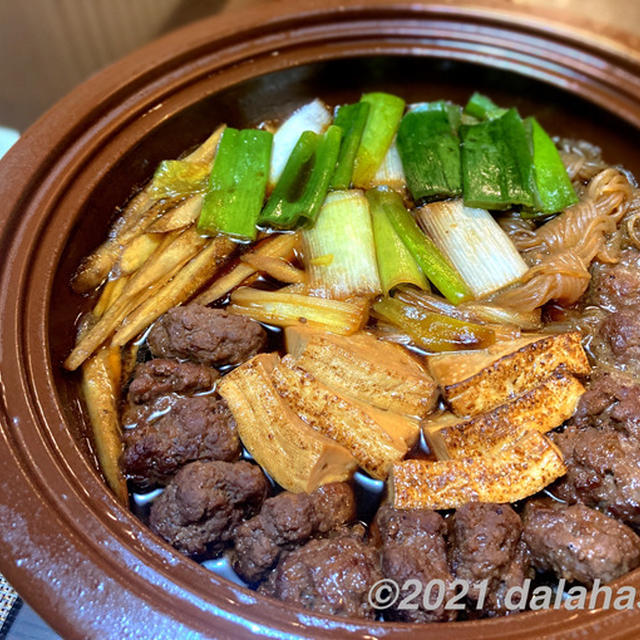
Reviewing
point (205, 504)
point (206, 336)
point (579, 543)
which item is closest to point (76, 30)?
point (206, 336)

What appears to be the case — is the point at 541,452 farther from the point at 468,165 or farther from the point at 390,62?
the point at 390,62

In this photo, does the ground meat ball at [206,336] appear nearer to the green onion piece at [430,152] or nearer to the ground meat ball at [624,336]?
the green onion piece at [430,152]

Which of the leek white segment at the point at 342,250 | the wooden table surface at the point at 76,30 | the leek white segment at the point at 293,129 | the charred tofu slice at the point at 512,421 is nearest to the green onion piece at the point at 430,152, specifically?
the leek white segment at the point at 342,250

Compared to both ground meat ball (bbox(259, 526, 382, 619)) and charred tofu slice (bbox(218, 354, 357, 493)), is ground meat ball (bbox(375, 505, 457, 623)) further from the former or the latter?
charred tofu slice (bbox(218, 354, 357, 493))

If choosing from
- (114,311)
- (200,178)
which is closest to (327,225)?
(200,178)

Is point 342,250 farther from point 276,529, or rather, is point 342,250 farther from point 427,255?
point 276,529

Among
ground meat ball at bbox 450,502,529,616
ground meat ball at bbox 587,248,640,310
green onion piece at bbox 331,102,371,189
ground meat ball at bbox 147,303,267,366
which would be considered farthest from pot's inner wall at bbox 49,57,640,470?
ground meat ball at bbox 450,502,529,616
